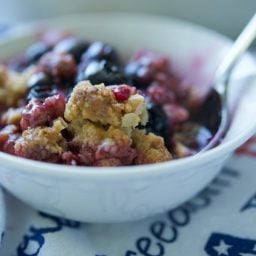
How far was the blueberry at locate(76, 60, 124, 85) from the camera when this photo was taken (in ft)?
2.60

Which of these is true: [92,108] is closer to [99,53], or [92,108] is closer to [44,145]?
[44,145]

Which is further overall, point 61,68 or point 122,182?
point 61,68

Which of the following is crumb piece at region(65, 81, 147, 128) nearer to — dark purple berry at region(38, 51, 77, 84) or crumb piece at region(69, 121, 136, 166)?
crumb piece at region(69, 121, 136, 166)

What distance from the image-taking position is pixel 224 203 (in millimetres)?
823

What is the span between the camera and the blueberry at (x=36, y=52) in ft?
3.20

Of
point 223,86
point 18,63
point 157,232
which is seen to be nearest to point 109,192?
point 157,232

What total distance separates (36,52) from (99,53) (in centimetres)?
14

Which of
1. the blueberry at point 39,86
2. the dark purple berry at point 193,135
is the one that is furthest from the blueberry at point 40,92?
the dark purple berry at point 193,135

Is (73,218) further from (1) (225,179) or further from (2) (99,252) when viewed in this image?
(1) (225,179)

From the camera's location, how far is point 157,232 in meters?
0.78

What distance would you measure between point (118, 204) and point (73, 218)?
0.31 feet

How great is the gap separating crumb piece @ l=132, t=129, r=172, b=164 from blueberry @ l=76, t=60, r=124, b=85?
12cm

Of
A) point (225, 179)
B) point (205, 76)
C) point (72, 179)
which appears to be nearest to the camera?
point (72, 179)

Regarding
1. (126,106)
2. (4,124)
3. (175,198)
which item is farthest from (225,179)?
(4,124)
